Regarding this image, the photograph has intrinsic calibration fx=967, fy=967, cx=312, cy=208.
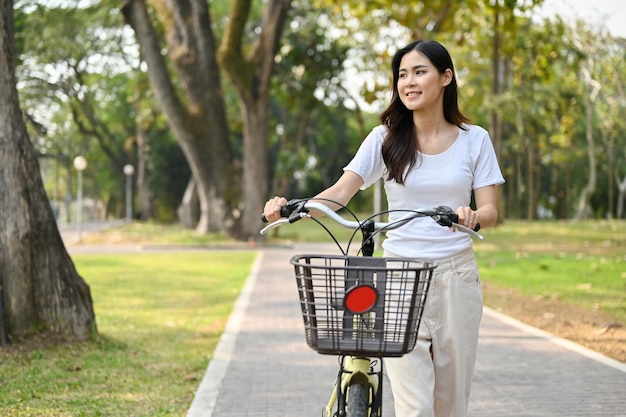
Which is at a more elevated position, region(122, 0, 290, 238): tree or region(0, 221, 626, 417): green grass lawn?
region(122, 0, 290, 238): tree

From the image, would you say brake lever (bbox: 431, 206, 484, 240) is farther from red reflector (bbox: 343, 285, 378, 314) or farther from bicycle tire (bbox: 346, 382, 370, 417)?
bicycle tire (bbox: 346, 382, 370, 417)

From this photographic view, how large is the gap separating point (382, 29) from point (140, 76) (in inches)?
403

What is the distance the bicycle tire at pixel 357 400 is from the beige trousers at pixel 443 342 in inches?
10.3

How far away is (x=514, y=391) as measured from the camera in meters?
6.92

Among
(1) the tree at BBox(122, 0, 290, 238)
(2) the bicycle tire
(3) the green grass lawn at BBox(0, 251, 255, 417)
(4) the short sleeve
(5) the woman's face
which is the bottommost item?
(3) the green grass lawn at BBox(0, 251, 255, 417)

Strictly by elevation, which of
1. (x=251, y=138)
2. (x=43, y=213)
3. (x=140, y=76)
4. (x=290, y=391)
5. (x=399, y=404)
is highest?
(x=140, y=76)

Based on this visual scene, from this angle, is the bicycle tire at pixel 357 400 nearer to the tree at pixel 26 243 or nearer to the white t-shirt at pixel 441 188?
the white t-shirt at pixel 441 188

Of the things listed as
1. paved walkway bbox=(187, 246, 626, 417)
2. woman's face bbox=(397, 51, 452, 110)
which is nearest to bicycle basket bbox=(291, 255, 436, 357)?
woman's face bbox=(397, 51, 452, 110)

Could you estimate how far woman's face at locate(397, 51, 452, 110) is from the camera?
399cm

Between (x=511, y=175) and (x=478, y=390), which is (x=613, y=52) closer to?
(x=511, y=175)

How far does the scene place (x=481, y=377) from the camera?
7484 mm

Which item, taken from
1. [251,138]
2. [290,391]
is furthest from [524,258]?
[290,391]

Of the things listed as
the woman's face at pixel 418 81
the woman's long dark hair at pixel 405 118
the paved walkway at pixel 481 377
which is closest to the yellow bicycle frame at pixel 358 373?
the woman's long dark hair at pixel 405 118

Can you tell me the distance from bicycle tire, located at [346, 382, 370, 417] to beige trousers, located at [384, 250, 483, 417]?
0.86 feet
